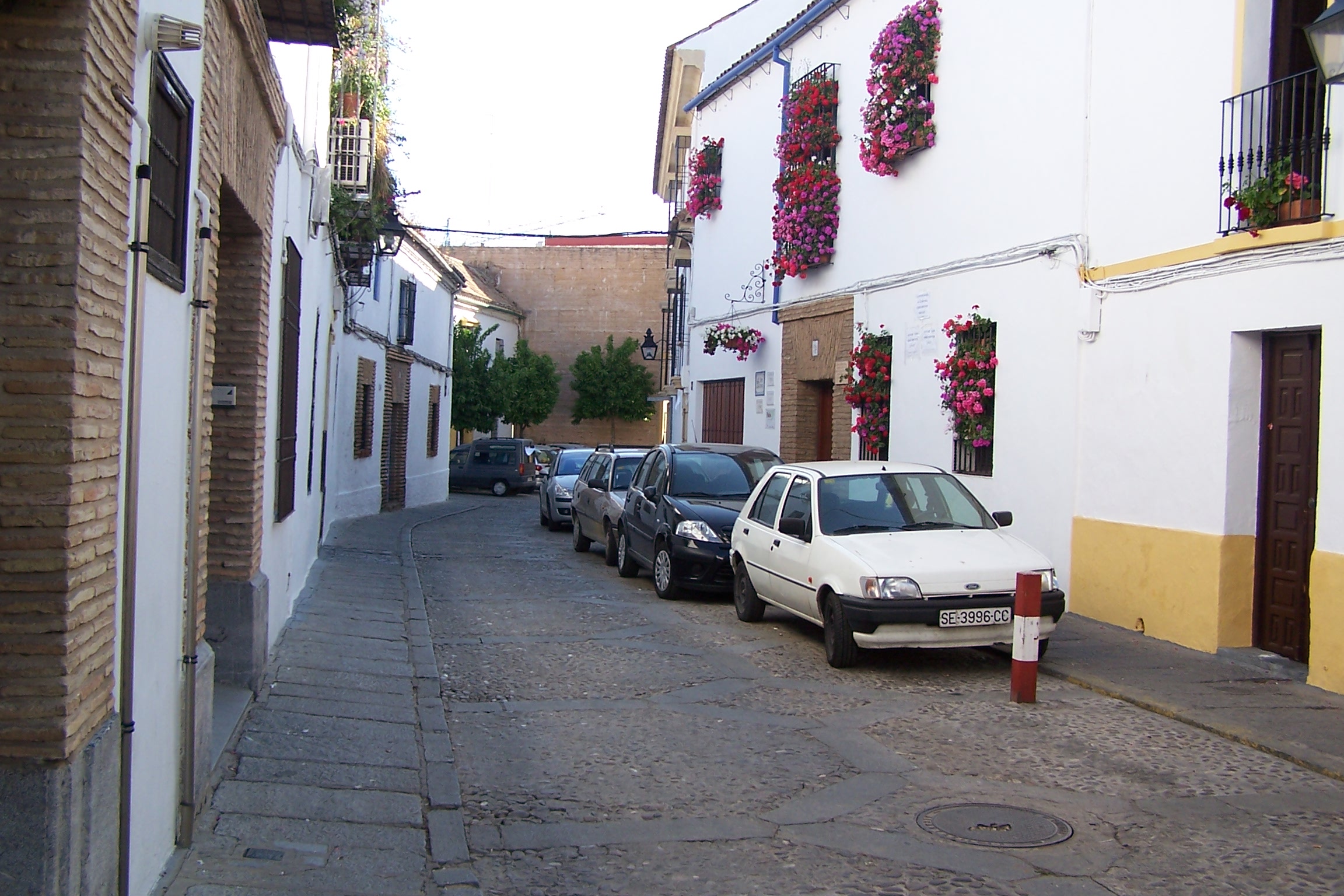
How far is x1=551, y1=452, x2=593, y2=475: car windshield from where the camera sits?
22812 millimetres

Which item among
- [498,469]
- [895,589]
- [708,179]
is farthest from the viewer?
[498,469]

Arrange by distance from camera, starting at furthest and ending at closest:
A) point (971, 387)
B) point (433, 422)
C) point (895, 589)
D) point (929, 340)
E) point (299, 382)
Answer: point (433, 422)
point (929, 340)
point (971, 387)
point (299, 382)
point (895, 589)

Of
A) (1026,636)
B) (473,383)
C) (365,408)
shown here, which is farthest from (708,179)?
(473,383)

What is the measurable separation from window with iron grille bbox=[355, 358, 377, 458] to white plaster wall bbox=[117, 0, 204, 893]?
54.9 ft

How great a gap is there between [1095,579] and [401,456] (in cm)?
1888

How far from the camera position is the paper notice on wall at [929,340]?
14.1 meters

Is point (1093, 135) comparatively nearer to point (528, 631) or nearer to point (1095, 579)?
point (1095, 579)

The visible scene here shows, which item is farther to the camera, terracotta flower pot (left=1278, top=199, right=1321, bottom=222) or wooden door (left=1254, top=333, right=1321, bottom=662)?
wooden door (left=1254, top=333, right=1321, bottom=662)

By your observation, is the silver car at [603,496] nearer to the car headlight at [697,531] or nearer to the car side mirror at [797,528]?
the car headlight at [697,531]

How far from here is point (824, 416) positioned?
18203 millimetres

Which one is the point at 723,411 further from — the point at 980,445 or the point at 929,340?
the point at 980,445

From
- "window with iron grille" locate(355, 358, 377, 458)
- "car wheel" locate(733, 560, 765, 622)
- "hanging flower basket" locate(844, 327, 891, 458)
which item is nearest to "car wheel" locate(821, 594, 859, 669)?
"car wheel" locate(733, 560, 765, 622)

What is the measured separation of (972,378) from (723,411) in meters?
9.03

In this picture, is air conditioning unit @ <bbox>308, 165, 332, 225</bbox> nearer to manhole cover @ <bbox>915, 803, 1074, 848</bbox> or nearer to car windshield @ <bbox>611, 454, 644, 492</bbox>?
car windshield @ <bbox>611, 454, 644, 492</bbox>
